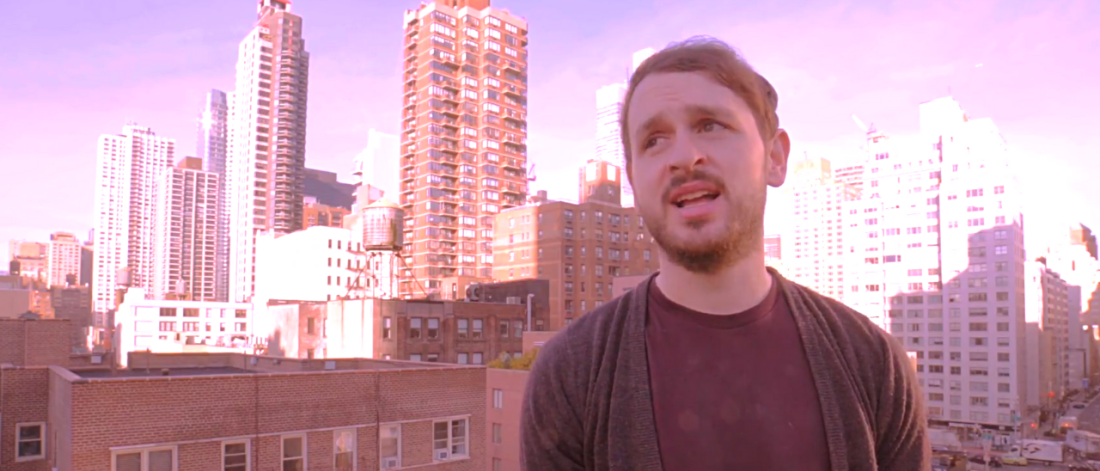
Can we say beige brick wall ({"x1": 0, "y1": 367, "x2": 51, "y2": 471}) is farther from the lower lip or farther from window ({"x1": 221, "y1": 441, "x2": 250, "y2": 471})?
the lower lip

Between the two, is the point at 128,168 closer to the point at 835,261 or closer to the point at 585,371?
the point at 835,261

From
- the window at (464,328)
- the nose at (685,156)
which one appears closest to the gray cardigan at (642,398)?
the nose at (685,156)

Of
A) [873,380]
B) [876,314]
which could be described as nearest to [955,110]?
[876,314]

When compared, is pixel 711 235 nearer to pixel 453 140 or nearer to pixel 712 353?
pixel 712 353

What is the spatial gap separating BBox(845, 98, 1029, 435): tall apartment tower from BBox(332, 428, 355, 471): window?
78255mm

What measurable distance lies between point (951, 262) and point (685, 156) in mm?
102622

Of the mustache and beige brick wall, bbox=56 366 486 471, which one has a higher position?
the mustache

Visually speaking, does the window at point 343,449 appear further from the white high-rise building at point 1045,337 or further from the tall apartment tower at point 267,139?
the tall apartment tower at point 267,139

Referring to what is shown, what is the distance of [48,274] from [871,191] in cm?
20743

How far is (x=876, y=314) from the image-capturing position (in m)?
99.1

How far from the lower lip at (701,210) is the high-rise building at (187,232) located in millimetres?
171322

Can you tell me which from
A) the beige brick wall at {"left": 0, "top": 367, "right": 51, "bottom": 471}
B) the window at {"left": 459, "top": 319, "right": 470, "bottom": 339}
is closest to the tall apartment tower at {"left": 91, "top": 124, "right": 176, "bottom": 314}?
the window at {"left": 459, "top": 319, "right": 470, "bottom": 339}

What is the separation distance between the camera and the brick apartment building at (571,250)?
84.8 meters

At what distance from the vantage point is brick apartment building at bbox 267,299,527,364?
54062 mm
